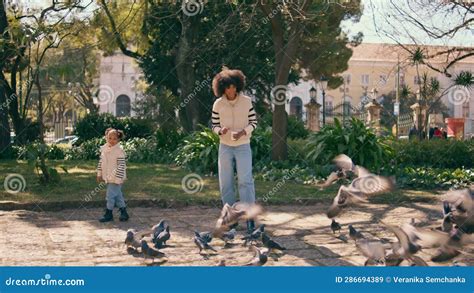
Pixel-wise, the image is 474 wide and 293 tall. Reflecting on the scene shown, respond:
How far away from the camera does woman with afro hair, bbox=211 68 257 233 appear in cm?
642

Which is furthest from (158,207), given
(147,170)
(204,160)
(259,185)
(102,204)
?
(147,170)

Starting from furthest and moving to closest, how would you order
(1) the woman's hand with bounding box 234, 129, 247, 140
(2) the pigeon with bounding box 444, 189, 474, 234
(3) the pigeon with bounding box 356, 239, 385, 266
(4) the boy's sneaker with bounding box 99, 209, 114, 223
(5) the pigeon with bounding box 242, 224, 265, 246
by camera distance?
(4) the boy's sneaker with bounding box 99, 209, 114, 223 < (1) the woman's hand with bounding box 234, 129, 247, 140 < (5) the pigeon with bounding box 242, 224, 265, 246 < (2) the pigeon with bounding box 444, 189, 474, 234 < (3) the pigeon with bounding box 356, 239, 385, 266

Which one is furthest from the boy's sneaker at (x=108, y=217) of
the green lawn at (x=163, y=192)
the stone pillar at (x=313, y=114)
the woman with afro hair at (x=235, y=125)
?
the stone pillar at (x=313, y=114)

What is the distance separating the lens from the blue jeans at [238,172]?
257 inches

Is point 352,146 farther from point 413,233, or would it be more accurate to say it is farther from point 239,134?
point 413,233

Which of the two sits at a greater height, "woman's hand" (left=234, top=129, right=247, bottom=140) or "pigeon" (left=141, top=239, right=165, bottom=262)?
"woman's hand" (left=234, top=129, right=247, bottom=140)

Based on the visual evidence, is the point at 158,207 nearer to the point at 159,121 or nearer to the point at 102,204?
the point at 102,204

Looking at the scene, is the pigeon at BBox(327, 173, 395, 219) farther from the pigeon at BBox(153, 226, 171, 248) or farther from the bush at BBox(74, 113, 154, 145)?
the bush at BBox(74, 113, 154, 145)

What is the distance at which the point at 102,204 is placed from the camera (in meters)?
8.76

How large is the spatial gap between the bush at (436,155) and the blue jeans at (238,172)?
7.80m

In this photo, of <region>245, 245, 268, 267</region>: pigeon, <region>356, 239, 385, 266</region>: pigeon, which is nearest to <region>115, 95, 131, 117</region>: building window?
<region>245, 245, 268, 267</region>: pigeon

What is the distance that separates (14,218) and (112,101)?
5131 cm

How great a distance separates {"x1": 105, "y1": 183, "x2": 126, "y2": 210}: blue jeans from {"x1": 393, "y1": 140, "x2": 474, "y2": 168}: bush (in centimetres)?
773

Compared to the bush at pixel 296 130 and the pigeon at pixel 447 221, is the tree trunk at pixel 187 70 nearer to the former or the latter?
the bush at pixel 296 130
